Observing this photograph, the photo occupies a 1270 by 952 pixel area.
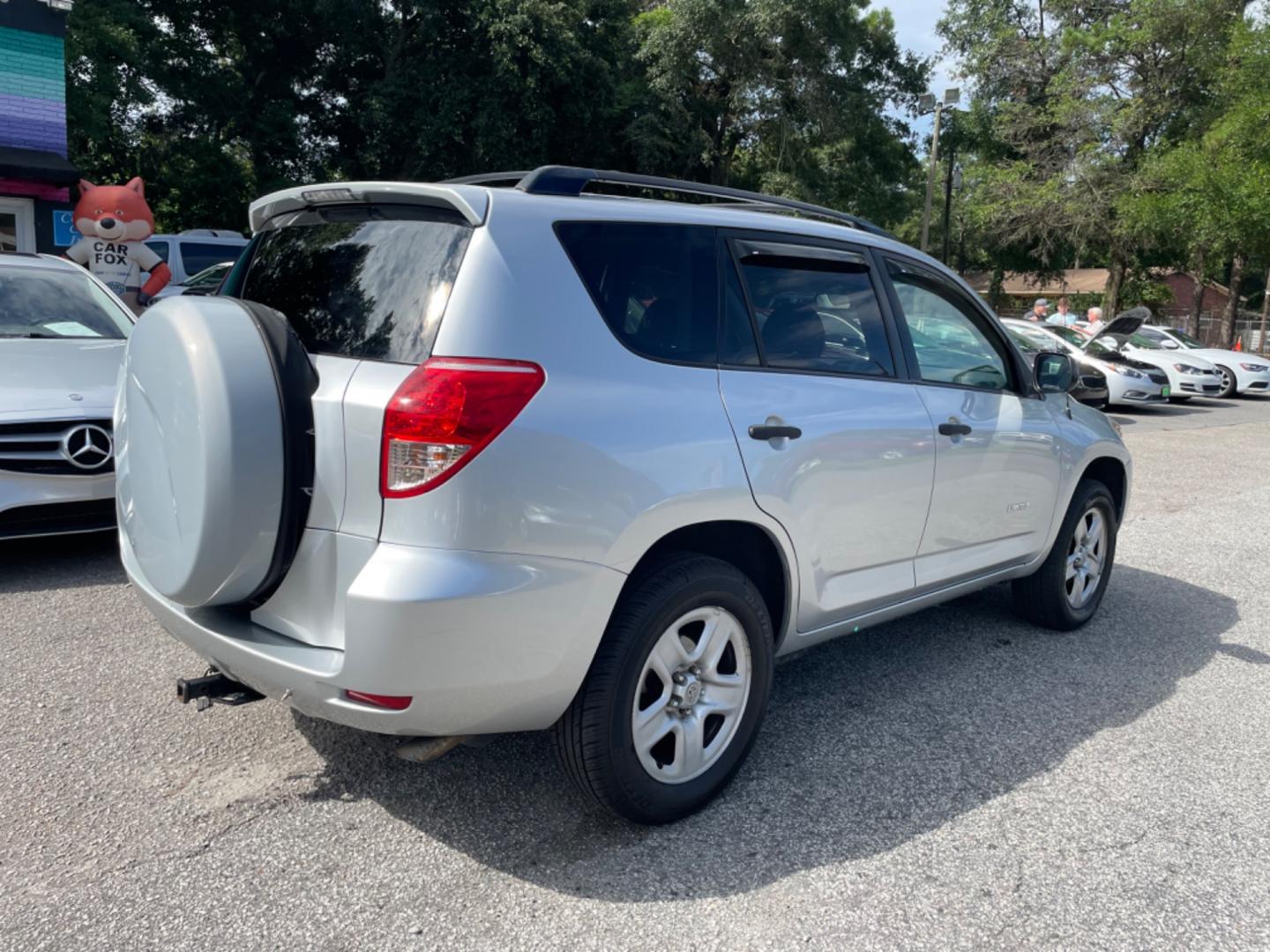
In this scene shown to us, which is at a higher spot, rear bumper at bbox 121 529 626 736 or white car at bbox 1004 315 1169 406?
white car at bbox 1004 315 1169 406

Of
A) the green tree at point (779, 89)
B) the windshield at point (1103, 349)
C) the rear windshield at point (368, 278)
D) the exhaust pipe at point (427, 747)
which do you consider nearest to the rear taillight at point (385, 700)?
the exhaust pipe at point (427, 747)

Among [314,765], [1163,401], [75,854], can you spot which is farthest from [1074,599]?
[1163,401]

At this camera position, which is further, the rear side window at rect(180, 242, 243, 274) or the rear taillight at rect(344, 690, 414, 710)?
the rear side window at rect(180, 242, 243, 274)

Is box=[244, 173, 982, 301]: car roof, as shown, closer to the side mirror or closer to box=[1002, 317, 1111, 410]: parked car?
the side mirror

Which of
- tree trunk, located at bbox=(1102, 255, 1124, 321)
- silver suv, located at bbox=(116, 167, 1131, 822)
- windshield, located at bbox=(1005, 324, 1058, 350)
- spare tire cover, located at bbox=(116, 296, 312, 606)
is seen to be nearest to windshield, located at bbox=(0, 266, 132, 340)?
silver suv, located at bbox=(116, 167, 1131, 822)

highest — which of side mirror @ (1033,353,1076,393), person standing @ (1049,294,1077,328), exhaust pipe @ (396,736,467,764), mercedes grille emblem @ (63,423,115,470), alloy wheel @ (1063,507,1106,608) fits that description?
person standing @ (1049,294,1077,328)

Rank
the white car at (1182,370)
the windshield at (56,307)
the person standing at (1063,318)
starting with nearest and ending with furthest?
the windshield at (56,307) → the white car at (1182,370) → the person standing at (1063,318)

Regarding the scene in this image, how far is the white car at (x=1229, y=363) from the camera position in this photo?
19469mm

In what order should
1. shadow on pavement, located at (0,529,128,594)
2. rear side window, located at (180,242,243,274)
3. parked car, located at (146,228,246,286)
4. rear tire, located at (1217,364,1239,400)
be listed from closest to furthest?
shadow on pavement, located at (0,529,128,594) < parked car, located at (146,228,246,286) < rear side window, located at (180,242,243,274) < rear tire, located at (1217,364,1239,400)

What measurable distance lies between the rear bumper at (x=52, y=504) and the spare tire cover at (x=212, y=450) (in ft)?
8.62

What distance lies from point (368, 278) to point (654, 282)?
0.82 meters

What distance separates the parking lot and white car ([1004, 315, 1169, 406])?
12201 mm

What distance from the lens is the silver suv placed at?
8.16ft

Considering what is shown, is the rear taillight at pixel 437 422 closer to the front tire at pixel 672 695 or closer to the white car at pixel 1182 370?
the front tire at pixel 672 695
